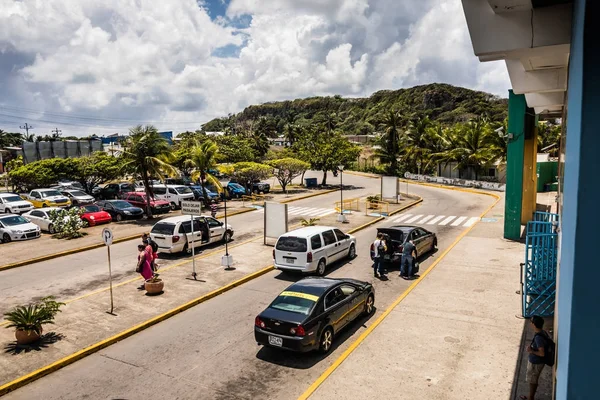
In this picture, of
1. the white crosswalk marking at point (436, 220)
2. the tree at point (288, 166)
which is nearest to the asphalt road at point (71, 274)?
the white crosswalk marking at point (436, 220)

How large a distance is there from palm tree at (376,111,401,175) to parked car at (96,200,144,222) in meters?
37.9

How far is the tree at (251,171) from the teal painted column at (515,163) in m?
21.7

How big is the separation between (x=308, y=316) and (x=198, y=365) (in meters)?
2.54

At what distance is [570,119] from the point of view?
4.15m

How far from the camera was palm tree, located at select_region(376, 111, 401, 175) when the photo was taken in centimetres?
5769

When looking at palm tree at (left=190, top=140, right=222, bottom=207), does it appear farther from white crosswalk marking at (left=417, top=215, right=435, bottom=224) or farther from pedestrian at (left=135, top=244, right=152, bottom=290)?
pedestrian at (left=135, top=244, right=152, bottom=290)

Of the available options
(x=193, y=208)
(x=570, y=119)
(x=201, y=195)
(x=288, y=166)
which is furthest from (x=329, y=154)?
(x=570, y=119)

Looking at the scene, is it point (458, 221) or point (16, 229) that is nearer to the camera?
point (16, 229)

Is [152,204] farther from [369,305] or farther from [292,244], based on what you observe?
[369,305]

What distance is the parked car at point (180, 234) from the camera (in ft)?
59.6

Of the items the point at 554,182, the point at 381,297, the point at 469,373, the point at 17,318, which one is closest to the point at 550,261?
the point at 469,373

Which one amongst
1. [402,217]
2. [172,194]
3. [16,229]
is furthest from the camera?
[172,194]

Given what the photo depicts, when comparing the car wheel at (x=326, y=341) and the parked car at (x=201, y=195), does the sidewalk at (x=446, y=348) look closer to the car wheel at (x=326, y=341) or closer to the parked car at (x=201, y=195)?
the car wheel at (x=326, y=341)

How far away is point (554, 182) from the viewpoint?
45.3 meters
